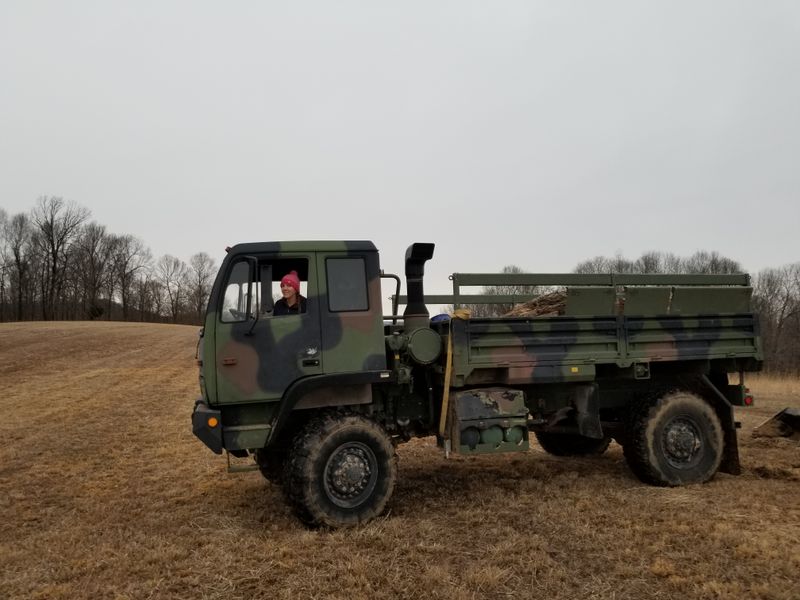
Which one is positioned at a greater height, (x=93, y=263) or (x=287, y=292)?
(x=93, y=263)

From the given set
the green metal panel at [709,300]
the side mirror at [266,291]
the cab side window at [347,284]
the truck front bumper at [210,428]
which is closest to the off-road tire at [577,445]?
the green metal panel at [709,300]

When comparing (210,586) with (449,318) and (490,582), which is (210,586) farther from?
(449,318)

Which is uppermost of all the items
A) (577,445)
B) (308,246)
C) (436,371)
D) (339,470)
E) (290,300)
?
(308,246)

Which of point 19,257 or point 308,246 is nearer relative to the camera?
point 308,246

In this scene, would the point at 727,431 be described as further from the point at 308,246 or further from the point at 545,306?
the point at 308,246

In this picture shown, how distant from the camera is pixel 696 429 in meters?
6.73

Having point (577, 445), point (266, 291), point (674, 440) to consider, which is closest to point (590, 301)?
point (674, 440)

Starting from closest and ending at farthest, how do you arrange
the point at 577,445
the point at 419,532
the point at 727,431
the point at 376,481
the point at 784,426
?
the point at 419,532 < the point at 376,481 < the point at 727,431 < the point at 577,445 < the point at 784,426

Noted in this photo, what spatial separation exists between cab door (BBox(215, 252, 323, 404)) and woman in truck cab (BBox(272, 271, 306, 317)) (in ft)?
0.19

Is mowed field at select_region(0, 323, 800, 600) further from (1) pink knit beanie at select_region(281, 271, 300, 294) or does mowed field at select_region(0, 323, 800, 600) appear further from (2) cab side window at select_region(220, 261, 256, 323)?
(1) pink knit beanie at select_region(281, 271, 300, 294)

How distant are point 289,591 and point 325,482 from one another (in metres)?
1.35

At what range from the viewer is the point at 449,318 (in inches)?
242

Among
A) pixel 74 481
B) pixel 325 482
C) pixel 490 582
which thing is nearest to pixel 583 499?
pixel 490 582

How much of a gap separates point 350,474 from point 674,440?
147 inches
